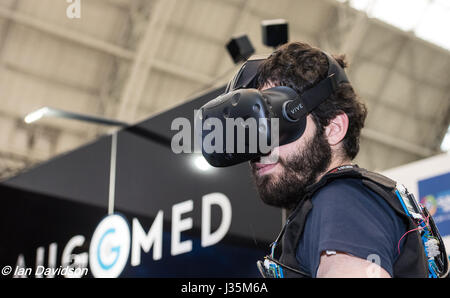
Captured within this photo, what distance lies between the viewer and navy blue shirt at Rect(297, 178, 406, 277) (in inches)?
34.5

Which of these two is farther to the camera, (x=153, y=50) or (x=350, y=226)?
(x=153, y=50)

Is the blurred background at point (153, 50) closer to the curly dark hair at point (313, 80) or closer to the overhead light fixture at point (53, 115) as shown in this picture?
the overhead light fixture at point (53, 115)

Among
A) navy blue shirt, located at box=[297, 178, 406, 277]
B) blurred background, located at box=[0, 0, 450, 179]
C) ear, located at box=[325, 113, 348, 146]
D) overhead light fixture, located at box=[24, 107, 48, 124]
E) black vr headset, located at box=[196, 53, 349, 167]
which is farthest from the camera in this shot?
blurred background, located at box=[0, 0, 450, 179]

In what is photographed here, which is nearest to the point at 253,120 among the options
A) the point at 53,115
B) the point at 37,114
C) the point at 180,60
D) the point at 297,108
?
the point at 297,108

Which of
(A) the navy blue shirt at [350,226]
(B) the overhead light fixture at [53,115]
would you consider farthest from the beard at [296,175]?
(B) the overhead light fixture at [53,115]

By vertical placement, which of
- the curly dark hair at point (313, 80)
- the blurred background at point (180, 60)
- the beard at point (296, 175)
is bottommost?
the beard at point (296, 175)

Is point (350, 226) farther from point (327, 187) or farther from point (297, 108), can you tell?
point (297, 108)

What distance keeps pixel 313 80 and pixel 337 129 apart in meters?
0.12

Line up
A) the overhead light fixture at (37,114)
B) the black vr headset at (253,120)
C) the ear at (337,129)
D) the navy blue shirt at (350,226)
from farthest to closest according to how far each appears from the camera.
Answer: the overhead light fixture at (37,114) → the ear at (337,129) → the black vr headset at (253,120) → the navy blue shirt at (350,226)

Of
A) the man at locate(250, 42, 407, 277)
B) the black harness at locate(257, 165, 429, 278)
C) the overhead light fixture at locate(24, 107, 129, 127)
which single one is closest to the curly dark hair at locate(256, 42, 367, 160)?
the man at locate(250, 42, 407, 277)

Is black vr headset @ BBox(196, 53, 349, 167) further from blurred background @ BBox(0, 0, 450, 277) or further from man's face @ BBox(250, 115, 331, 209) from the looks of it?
blurred background @ BBox(0, 0, 450, 277)

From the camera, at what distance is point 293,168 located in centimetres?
116

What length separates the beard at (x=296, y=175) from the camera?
1155 millimetres

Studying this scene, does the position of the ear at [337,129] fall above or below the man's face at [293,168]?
above
